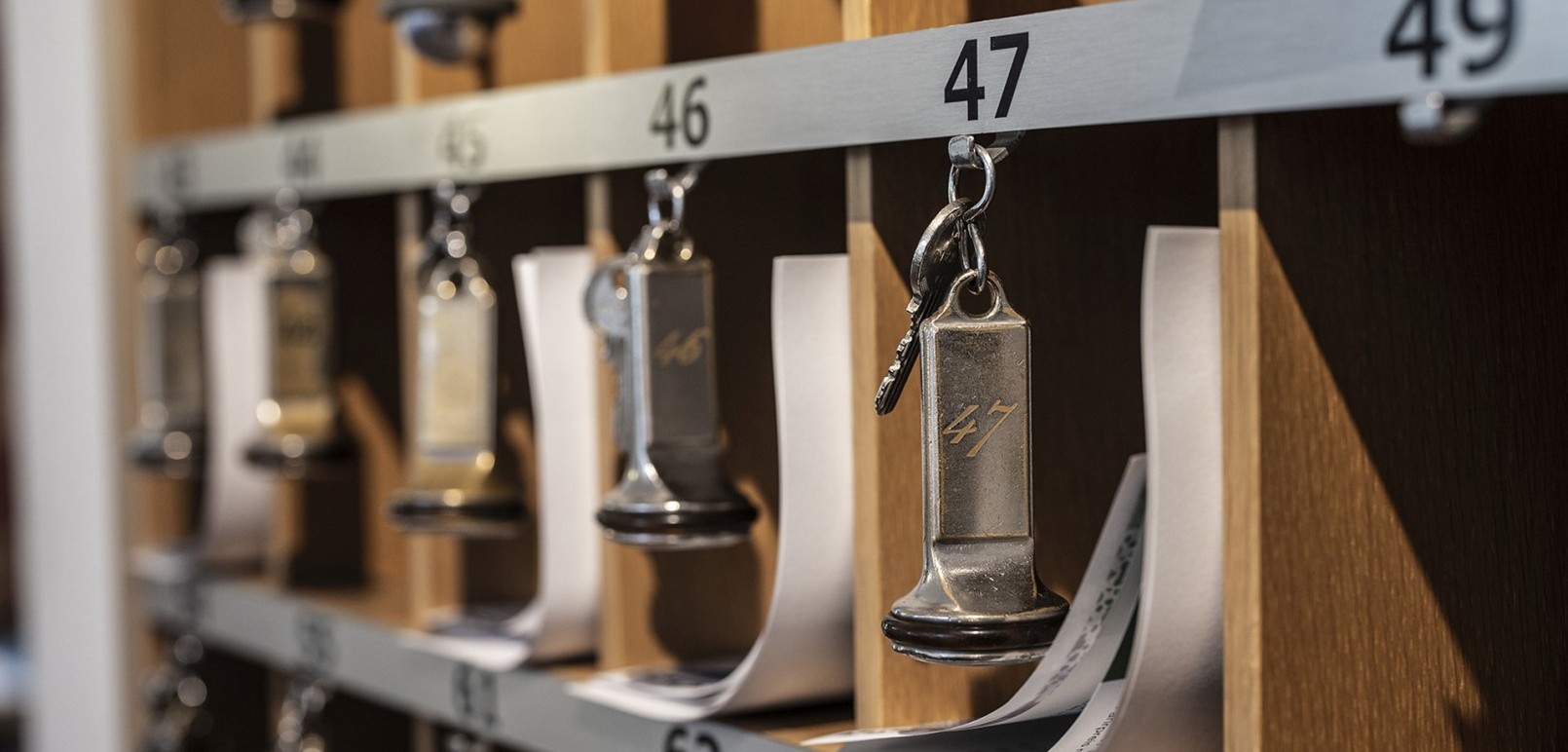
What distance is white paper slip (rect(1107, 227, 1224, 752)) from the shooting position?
0.86 m

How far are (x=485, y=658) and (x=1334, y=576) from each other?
0.71m

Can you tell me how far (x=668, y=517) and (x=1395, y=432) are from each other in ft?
1.41

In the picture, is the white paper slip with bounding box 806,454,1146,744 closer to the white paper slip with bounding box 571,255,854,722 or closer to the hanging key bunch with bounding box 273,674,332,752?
the white paper slip with bounding box 571,255,854,722

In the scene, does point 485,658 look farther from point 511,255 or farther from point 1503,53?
point 1503,53

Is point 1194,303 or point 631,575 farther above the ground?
point 1194,303

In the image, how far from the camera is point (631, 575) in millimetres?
1239

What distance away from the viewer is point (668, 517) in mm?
1086

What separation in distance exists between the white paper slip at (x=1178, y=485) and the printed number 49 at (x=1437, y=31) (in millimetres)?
156

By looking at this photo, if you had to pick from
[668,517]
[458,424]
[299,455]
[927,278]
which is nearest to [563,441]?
[458,424]

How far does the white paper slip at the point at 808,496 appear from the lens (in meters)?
1.06

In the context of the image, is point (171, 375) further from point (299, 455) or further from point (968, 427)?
point (968, 427)

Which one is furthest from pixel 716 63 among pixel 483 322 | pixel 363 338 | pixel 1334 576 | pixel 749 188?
pixel 363 338

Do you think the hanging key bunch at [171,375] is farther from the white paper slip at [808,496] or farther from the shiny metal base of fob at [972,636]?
the shiny metal base of fob at [972,636]

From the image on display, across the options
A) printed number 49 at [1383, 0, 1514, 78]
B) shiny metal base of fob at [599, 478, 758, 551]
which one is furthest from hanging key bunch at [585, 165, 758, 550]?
printed number 49 at [1383, 0, 1514, 78]
